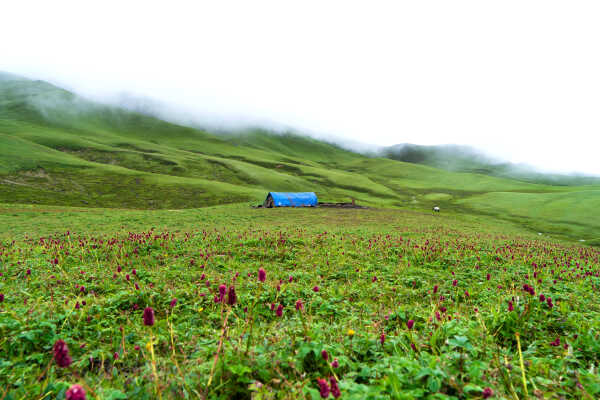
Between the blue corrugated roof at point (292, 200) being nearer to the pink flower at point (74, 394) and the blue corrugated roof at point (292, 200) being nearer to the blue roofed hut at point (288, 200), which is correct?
the blue roofed hut at point (288, 200)

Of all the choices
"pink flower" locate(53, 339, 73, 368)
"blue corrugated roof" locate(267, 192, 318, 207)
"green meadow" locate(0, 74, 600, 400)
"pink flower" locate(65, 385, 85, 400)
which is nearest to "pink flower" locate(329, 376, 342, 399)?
"green meadow" locate(0, 74, 600, 400)

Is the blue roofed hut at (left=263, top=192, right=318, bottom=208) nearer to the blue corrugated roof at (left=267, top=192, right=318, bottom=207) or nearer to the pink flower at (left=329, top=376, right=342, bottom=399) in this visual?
the blue corrugated roof at (left=267, top=192, right=318, bottom=207)

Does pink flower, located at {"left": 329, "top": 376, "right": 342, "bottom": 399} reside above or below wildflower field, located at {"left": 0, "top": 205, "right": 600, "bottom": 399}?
above

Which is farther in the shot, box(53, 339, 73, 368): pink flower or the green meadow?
the green meadow

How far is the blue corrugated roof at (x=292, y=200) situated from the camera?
57250mm

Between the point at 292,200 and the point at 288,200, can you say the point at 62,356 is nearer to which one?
the point at 288,200

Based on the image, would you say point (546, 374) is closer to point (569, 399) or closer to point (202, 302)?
point (569, 399)

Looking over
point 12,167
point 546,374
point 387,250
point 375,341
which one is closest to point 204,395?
point 375,341

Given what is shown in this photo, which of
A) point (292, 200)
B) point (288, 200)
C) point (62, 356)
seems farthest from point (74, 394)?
point (292, 200)

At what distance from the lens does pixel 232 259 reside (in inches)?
518

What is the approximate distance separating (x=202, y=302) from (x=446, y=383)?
19.0 feet

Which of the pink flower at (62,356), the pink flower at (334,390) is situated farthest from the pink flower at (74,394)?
the pink flower at (334,390)

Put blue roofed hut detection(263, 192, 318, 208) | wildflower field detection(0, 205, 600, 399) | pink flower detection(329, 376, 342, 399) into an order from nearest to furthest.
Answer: pink flower detection(329, 376, 342, 399), wildflower field detection(0, 205, 600, 399), blue roofed hut detection(263, 192, 318, 208)

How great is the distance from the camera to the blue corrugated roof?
57250mm
